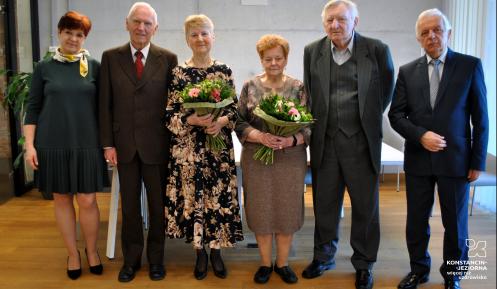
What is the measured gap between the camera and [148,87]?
3.09m

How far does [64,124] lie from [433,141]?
7.12 ft

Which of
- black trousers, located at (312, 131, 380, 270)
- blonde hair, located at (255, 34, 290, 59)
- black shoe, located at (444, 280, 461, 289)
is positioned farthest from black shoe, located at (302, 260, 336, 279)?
blonde hair, located at (255, 34, 290, 59)

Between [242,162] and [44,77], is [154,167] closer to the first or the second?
[242,162]

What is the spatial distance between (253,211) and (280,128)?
597 mm

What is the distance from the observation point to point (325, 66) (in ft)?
10.1

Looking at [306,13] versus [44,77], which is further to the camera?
[306,13]

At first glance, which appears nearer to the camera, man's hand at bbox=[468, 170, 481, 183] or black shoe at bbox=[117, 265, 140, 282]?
man's hand at bbox=[468, 170, 481, 183]

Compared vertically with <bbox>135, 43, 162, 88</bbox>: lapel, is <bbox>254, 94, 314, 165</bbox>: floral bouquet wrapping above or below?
below

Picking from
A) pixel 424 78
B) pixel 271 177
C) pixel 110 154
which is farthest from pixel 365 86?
pixel 110 154

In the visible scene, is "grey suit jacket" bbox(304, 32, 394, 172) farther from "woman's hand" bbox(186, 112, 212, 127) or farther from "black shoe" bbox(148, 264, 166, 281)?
"black shoe" bbox(148, 264, 166, 281)

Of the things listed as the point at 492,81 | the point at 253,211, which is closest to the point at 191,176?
the point at 253,211

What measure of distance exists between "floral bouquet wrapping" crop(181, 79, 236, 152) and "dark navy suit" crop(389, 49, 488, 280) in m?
1.03

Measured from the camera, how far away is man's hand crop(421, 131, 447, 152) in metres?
2.87

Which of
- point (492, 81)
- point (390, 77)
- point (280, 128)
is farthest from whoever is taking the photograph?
point (492, 81)
